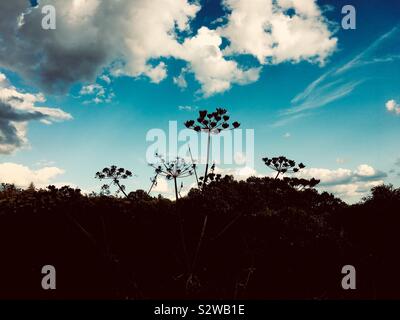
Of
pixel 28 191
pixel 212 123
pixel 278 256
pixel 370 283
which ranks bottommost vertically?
pixel 370 283

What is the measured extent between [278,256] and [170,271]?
11.4ft

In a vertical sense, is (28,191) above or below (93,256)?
above

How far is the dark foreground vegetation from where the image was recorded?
10695 mm

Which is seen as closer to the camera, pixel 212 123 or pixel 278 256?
pixel 212 123

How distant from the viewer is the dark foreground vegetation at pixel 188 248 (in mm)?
10695

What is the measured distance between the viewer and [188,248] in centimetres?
1203

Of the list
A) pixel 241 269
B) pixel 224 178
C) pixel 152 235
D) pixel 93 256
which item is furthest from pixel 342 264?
pixel 93 256

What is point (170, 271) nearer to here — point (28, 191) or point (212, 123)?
point (212, 123)

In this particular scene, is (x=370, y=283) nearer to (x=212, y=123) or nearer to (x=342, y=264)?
(x=342, y=264)

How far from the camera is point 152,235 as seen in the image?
12023 millimetres

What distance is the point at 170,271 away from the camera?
11.2 meters
